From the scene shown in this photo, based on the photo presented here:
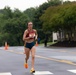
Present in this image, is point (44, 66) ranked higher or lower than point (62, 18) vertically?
lower

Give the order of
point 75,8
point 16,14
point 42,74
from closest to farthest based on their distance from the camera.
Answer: point 42,74
point 75,8
point 16,14

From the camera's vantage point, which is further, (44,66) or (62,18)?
(62,18)

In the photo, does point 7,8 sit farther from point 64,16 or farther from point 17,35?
point 64,16

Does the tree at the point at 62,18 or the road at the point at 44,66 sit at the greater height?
the tree at the point at 62,18

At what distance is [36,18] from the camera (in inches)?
3669

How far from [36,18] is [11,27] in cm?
675

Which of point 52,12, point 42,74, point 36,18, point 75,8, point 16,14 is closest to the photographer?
point 42,74

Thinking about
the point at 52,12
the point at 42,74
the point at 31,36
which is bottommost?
the point at 42,74

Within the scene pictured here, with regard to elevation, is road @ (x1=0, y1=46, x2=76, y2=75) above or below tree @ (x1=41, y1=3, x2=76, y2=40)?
below

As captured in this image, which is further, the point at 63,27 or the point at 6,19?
the point at 6,19

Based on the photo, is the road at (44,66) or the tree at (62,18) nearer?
the road at (44,66)

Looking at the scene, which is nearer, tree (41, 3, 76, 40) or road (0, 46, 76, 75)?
road (0, 46, 76, 75)

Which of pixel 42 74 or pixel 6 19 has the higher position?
pixel 6 19

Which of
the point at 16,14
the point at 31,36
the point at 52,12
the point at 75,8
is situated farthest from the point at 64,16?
the point at 16,14
